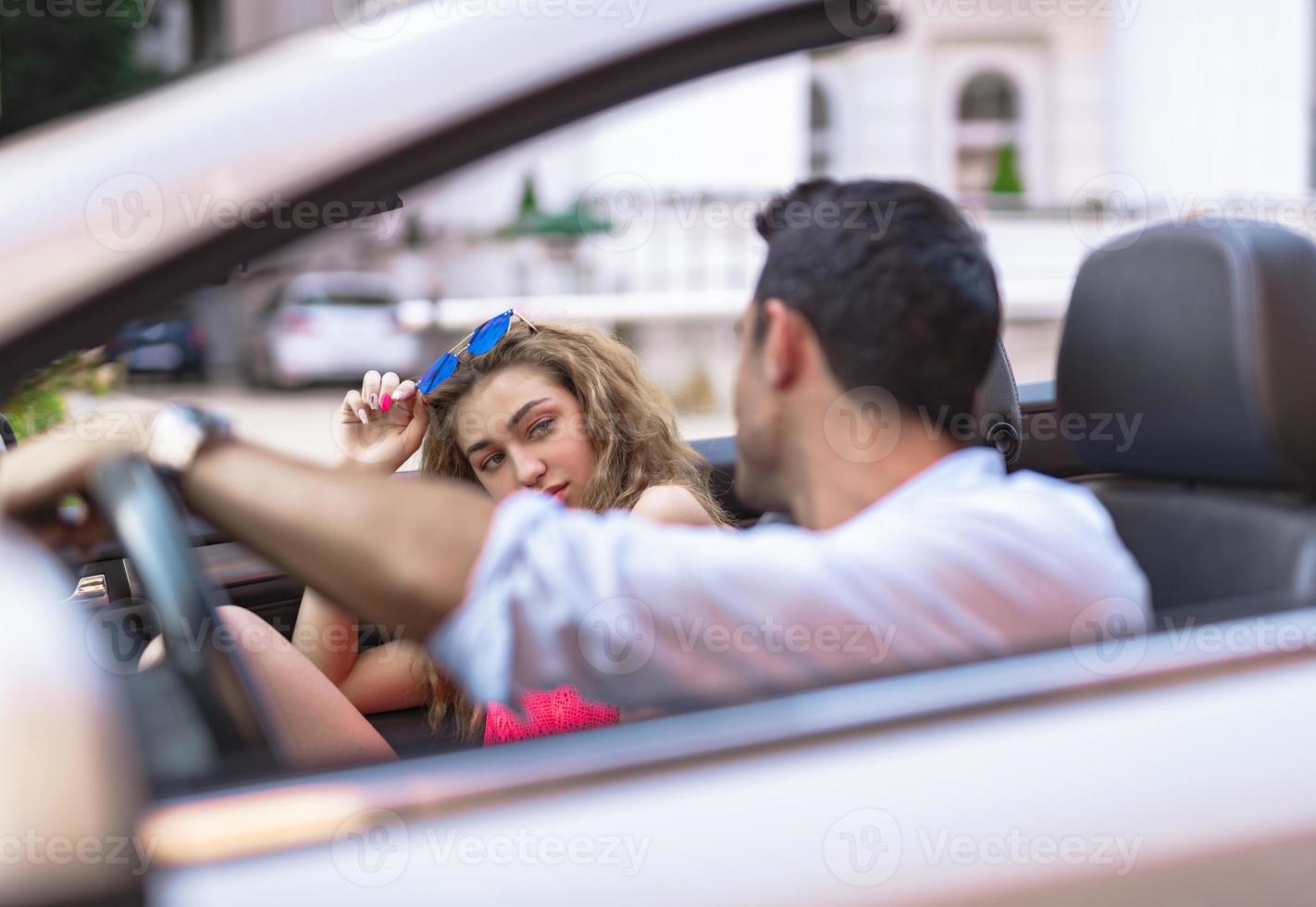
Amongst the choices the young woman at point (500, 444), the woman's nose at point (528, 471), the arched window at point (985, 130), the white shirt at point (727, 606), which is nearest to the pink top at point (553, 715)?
the young woman at point (500, 444)

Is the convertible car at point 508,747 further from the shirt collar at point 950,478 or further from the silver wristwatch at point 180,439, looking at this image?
the shirt collar at point 950,478

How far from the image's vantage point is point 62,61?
11.7 meters

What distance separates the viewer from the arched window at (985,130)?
1859 cm

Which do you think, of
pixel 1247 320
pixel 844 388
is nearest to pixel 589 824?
pixel 844 388

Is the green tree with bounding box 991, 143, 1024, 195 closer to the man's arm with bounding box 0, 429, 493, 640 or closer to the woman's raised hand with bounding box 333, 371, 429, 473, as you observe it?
the woman's raised hand with bounding box 333, 371, 429, 473

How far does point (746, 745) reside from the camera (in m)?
1.04

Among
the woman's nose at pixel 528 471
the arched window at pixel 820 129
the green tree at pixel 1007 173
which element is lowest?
the woman's nose at pixel 528 471

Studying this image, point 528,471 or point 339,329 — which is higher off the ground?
point 528,471

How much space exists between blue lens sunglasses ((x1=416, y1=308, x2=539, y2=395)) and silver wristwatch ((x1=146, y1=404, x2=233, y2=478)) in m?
0.88

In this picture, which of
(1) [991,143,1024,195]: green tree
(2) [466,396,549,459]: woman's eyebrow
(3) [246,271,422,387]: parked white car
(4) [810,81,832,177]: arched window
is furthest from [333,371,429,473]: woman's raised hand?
(1) [991,143,1024,195]: green tree

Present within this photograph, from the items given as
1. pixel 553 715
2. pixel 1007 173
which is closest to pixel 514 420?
pixel 553 715

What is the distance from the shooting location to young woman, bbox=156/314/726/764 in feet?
7.05

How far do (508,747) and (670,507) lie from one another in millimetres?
1005

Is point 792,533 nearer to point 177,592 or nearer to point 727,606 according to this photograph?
point 727,606
